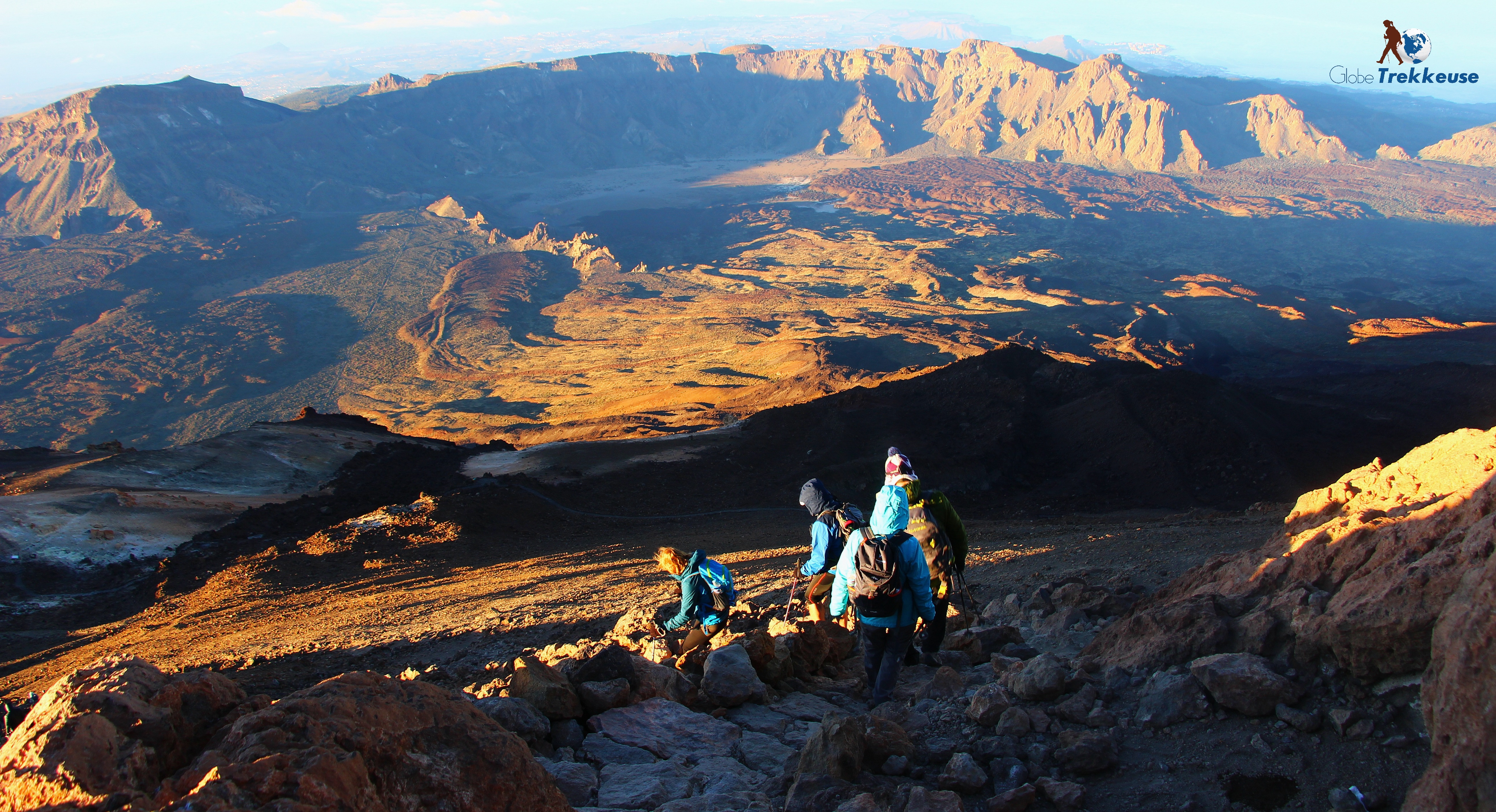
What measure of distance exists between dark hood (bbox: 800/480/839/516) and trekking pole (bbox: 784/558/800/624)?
126 cm

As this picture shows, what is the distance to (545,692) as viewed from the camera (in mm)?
4230

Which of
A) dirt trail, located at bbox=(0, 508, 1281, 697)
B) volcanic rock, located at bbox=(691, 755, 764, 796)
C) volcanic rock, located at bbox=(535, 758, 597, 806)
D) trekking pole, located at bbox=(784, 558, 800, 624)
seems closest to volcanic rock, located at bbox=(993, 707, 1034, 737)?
volcanic rock, located at bbox=(691, 755, 764, 796)

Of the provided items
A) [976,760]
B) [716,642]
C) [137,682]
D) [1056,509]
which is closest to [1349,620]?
[976,760]

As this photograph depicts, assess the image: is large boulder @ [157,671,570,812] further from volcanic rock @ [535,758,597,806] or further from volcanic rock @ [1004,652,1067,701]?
volcanic rock @ [1004,652,1067,701]

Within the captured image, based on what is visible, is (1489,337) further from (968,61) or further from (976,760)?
(968,61)

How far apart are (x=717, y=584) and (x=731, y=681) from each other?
1442mm

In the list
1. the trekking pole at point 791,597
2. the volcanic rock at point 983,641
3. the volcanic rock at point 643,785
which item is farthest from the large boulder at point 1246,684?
the trekking pole at point 791,597

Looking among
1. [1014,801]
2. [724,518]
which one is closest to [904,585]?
[1014,801]

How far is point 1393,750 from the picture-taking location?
310 centimetres

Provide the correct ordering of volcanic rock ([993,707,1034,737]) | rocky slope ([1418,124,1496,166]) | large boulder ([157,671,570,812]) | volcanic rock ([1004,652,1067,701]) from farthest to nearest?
rocky slope ([1418,124,1496,166]) < volcanic rock ([1004,652,1067,701]) < volcanic rock ([993,707,1034,737]) < large boulder ([157,671,570,812])

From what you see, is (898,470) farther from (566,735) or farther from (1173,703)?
(566,735)

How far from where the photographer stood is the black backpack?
4316 mm

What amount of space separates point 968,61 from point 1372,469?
462 ft

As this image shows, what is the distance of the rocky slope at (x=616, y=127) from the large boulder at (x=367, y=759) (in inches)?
3418
